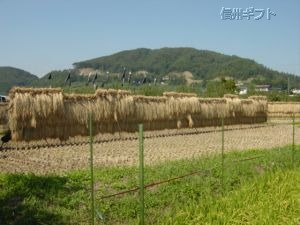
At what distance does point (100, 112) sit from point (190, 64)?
477 ft

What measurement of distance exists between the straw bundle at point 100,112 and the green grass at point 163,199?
9.33 m

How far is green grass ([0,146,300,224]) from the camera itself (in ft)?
21.3

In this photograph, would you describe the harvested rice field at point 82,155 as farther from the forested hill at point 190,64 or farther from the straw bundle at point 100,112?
the forested hill at point 190,64

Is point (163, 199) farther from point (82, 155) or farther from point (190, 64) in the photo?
point (190, 64)

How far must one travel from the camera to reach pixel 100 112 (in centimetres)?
2108

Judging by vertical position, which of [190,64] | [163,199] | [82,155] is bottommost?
[82,155]

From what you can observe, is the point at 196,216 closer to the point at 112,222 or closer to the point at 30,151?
the point at 112,222

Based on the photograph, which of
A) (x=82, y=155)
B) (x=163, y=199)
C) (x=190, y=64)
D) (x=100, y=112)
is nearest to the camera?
(x=163, y=199)

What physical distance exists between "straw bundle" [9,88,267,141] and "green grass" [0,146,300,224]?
30.6ft

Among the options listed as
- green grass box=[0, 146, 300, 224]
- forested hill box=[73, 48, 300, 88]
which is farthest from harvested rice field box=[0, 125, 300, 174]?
forested hill box=[73, 48, 300, 88]

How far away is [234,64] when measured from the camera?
158m

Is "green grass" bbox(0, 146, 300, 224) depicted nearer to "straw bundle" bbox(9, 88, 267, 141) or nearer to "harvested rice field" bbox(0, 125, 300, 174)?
"harvested rice field" bbox(0, 125, 300, 174)

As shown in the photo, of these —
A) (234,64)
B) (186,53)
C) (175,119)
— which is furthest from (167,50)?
(175,119)

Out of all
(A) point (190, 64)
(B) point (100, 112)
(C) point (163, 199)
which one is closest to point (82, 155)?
(B) point (100, 112)
